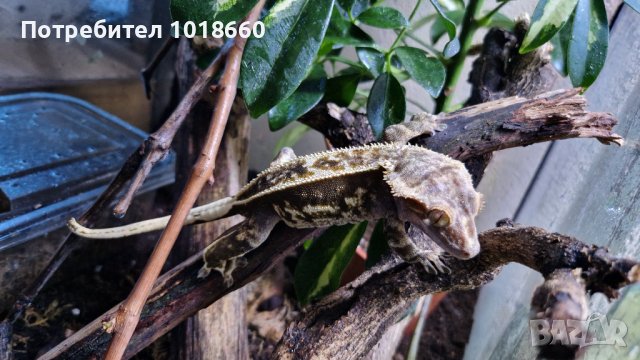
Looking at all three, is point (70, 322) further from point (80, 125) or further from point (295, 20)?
point (295, 20)

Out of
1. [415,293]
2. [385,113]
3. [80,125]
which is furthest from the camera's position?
[80,125]

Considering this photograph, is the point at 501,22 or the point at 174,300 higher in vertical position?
the point at 501,22

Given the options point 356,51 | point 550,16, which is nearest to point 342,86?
point 356,51

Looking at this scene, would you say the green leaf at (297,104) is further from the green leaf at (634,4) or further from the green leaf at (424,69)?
the green leaf at (634,4)

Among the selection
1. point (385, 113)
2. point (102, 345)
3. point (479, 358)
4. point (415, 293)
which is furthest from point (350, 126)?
point (102, 345)

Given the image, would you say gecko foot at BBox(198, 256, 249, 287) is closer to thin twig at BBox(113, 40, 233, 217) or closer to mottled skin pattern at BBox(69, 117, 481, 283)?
mottled skin pattern at BBox(69, 117, 481, 283)

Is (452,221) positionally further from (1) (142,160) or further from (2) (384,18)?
(1) (142,160)
